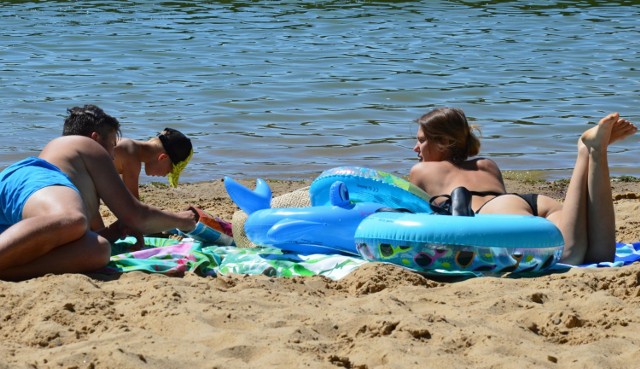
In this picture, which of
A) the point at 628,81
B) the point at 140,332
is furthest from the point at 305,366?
the point at 628,81

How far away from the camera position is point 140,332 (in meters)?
3.87

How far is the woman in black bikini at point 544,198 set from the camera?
17.7ft

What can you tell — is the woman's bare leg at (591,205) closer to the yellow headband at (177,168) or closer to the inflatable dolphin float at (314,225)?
the inflatable dolphin float at (314,225)

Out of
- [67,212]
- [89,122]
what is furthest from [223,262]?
[89,122]

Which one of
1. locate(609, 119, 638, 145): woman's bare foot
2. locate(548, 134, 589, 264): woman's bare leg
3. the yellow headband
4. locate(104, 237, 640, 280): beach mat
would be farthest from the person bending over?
locate(609, 119, 638, 145): woman's bare foot

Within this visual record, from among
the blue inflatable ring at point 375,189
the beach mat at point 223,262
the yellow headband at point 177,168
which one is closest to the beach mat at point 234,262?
the beach mat at point 223,262

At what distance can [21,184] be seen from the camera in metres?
5.07

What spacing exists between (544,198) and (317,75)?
804 cm

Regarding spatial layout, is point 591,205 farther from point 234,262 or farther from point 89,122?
point 89,122

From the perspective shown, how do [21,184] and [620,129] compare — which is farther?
[620,129]

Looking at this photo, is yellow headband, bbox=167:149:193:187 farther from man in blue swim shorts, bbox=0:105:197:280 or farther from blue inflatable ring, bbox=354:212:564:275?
blue inflatable ring, bbox=354:212:564:275

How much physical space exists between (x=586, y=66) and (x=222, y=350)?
11692mm

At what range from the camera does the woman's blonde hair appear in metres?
6.05

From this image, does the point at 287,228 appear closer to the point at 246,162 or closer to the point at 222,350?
the point at 222,350
